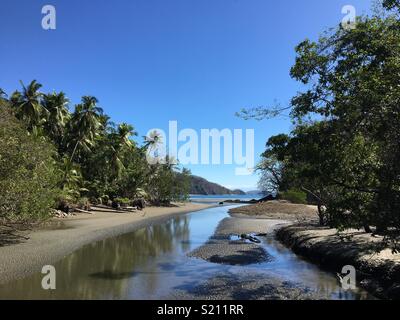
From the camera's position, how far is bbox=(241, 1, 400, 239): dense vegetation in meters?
9.34

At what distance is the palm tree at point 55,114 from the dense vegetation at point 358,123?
4346 cm

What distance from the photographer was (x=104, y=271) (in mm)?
15289

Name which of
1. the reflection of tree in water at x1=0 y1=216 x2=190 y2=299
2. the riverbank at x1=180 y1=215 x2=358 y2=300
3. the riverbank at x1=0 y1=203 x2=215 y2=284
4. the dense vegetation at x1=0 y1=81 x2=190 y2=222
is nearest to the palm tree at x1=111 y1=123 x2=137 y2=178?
the dense vegetation at x1=0 y1=81 x2=190 y2=222

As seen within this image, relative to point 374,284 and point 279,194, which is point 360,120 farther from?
point 279,194

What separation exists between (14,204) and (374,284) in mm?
15213

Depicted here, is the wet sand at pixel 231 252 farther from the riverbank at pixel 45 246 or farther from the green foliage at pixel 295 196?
the green foliage at pixel 295 196

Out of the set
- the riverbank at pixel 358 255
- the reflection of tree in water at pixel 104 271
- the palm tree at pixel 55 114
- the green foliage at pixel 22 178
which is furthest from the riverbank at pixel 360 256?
the palm tree at pixel 55 114

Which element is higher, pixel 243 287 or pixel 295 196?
pixel 295 196

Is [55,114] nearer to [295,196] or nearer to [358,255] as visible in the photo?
[295,196]

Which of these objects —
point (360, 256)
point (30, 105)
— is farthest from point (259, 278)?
point (30, 105)

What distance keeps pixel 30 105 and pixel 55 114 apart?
5.24m

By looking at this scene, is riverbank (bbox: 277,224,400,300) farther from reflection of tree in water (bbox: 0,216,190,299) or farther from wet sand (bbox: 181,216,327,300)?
reflection of tree in water (bbox: 0,216,190,299)

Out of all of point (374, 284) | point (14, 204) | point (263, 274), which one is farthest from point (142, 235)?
point (374, 284)

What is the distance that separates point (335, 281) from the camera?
1378 centimetres
